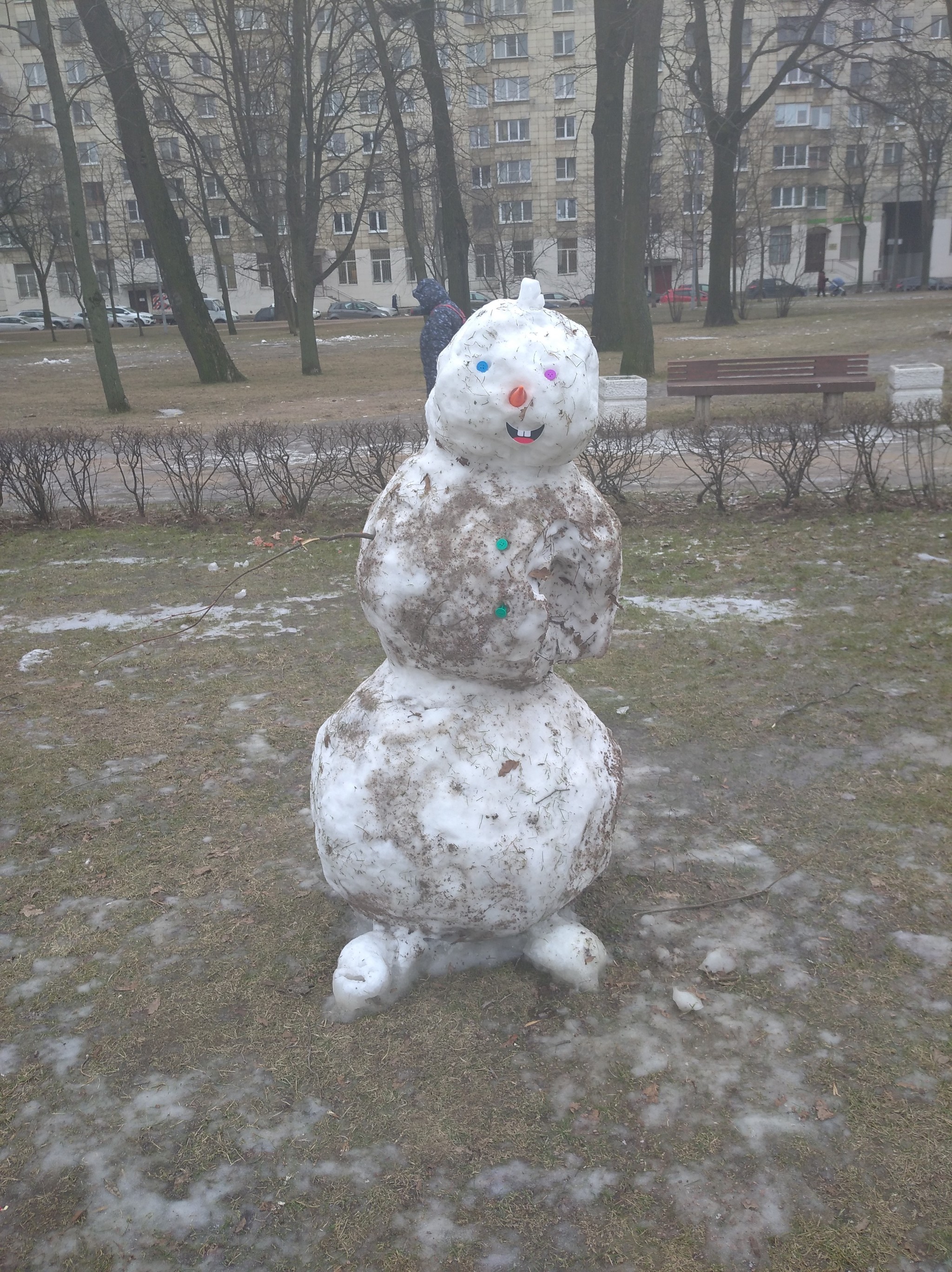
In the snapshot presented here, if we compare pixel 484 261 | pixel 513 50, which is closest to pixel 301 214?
pixel 484 261

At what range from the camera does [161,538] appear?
9.34 m

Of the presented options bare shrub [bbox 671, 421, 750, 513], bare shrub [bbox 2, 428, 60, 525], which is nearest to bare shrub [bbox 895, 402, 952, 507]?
bare shrub [bbox 671, 421, 750, 513]

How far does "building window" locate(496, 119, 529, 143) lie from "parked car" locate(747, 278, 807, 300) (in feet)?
49.2

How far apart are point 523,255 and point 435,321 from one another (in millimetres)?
48626

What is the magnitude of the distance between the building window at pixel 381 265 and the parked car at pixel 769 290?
2062 centimetres

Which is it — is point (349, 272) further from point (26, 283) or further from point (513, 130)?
point (26, 283)

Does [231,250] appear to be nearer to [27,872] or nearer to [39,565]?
[39,565]

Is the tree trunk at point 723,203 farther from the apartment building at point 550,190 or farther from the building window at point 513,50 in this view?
the building window at point 513,50

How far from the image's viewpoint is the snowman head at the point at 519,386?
269 centimetres

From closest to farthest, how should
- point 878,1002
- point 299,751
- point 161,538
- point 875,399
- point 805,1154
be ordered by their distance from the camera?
point 805,1154 < point 878,1002 < point 299,751 < point 161,538 < point 875,399

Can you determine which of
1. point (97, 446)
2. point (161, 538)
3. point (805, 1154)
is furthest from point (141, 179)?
point (805, 1154)

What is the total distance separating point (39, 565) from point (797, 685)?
258 inches

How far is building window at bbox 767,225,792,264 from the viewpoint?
52.2 m

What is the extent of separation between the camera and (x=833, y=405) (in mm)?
12219
